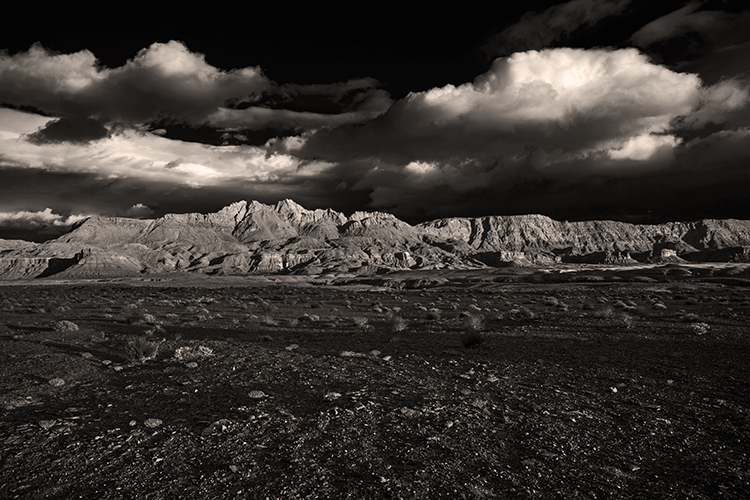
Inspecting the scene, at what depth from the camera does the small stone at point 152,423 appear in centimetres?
749

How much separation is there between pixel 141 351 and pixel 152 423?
5.86 meters


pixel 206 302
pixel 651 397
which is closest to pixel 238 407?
pixel 651 397

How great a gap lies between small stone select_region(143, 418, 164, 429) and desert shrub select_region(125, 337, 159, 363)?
5537 millimetres

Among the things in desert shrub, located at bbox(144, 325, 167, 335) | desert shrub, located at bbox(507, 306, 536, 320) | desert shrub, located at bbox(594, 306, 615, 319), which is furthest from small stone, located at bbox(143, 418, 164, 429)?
desert shrub, located at bbox(594, 306, 615, 319)

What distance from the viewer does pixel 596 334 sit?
56.3 ft

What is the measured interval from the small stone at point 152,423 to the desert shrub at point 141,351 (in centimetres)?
554

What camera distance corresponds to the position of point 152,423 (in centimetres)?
756

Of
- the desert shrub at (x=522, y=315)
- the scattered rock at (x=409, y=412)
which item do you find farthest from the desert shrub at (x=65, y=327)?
the desert shrub at (x=522, y=315)

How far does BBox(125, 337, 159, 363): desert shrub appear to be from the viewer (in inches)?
493

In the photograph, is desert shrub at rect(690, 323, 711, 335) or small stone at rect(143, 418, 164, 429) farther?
A: desert shrub at rect(690, 323, 711, 335)

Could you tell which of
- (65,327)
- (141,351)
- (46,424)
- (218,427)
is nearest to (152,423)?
(218,427)

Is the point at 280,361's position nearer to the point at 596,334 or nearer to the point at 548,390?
the point at 548,390

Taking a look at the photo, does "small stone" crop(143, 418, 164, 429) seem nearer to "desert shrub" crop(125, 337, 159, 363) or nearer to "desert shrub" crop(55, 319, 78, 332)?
"desert shrub" crop(125, 337, 159, 363)

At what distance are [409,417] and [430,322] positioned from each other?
A: 14.5 metres
